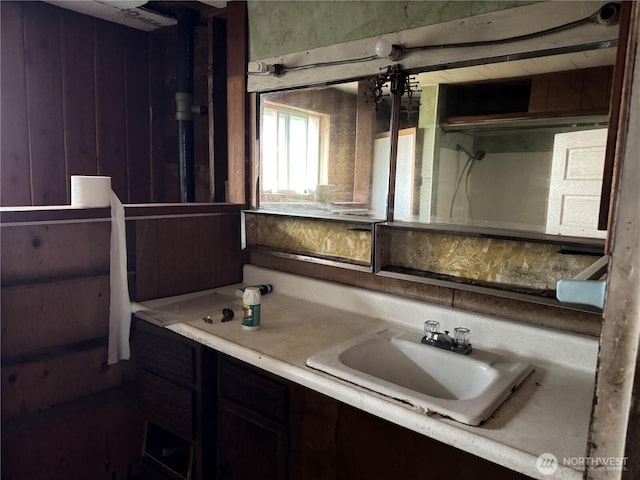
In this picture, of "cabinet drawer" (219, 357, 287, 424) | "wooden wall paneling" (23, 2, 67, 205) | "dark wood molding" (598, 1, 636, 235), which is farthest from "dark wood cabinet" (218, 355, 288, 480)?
"wooden wall paneling" (23, 2, 67, 205)

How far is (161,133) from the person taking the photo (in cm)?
252

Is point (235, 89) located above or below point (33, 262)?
above

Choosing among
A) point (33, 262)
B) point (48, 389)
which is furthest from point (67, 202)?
point (48, 389)

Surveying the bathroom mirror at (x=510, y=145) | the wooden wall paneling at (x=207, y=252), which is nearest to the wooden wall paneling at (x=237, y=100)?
the wooden wall paneling at (x=207, y=252)

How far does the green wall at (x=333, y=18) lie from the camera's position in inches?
55.3

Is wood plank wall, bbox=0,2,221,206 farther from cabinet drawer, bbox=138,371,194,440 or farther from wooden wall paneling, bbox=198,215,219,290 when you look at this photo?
cabinet drawer, bbox=138,371,194,440

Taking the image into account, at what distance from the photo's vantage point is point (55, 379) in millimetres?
1574

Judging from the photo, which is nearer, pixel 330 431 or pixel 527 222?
pixel 330 431

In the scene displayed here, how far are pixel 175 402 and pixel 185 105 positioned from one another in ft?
4.71

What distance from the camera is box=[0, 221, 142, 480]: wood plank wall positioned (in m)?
1.46

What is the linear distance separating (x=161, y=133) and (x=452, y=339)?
6.54ft

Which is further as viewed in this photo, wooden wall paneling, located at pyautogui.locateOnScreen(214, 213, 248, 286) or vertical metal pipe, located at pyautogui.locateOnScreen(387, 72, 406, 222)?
wooden wall paneling, located at pyautogui.locateOnScreen(214, 213, 248, 286)

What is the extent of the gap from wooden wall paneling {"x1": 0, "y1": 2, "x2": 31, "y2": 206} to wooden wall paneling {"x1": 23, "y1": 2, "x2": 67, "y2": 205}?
0.09ft

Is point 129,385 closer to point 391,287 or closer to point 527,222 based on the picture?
point 391,287
